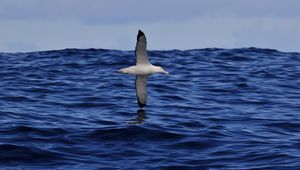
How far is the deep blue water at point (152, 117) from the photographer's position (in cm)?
2017

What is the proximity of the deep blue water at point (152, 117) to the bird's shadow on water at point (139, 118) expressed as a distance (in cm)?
4

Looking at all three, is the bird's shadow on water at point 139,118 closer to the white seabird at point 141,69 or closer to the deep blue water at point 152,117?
the deep blue water at point 152,117

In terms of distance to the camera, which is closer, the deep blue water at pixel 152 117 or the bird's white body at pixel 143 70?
the deep blue water at pixel 152 117

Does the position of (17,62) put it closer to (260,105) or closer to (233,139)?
(260,105)

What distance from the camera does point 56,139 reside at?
21.8m

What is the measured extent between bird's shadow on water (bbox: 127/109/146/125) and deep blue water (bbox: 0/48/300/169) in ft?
0.13

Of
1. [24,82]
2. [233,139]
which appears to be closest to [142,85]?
[233,139]

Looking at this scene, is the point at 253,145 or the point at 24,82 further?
the point at 24,82

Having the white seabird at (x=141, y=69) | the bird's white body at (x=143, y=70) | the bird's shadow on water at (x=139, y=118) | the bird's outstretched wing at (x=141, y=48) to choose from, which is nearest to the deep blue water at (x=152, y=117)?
the bird's shadow on water at (x=139, y=118)

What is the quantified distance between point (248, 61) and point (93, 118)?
63.4 ft

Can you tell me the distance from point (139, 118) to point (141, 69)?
7.51 feet

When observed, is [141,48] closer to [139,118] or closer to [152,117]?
[139,118]

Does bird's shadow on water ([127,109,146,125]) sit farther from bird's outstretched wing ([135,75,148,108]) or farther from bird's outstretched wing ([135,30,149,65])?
bird's outstretched wing ([135,30,149,65])

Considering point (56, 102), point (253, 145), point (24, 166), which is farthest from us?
point (56, 102)
